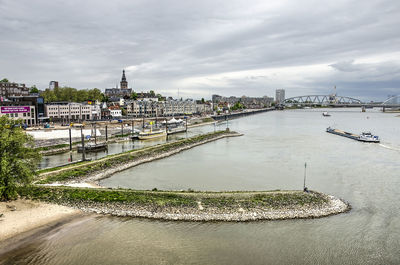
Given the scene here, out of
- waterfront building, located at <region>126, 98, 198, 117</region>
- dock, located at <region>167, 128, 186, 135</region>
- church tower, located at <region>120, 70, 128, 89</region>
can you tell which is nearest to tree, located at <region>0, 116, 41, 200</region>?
dock, located at <region>167, 128, 186, 135</region>

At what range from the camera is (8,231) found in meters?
15.4

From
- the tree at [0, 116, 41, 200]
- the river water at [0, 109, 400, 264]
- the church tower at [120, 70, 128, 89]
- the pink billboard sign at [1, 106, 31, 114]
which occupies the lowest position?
the river water at [0, 109, 400, 264]

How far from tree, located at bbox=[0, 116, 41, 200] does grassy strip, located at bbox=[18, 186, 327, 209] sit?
51.6 inches

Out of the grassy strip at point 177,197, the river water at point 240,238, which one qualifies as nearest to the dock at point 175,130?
the river water at point 240,238

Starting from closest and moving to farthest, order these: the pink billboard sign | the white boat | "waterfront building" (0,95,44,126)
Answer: the white boat < the pink billboard sign < "waterfront building" (0,95,44,126)

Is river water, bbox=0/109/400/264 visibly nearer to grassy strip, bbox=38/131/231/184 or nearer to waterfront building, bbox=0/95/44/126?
grassy strip, bbox=38/131/231/184

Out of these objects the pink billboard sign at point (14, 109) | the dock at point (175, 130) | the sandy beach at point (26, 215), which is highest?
the pink billboard sign at point (14, 109)

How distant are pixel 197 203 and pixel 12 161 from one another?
12.1m

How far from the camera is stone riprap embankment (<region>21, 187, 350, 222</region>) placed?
17.5 m

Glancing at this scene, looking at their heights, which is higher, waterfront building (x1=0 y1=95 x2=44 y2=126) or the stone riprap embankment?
waterfront building (x1=0 y1=95 x2=44 y2=126)

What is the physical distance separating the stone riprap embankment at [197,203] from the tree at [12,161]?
1.64m

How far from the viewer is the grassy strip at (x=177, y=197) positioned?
1873cm

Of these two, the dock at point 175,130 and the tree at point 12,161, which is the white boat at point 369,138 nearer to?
the dock at point 175,130

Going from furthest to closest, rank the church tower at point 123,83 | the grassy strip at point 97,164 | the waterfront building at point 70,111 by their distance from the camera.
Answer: the church tower at point 123,83
the waterfront building at point 70,111
the grassy strip at point 97,164
